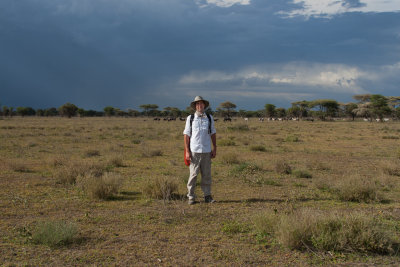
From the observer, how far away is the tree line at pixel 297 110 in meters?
71.5

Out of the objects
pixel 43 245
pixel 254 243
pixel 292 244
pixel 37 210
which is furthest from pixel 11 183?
pixel 292 244

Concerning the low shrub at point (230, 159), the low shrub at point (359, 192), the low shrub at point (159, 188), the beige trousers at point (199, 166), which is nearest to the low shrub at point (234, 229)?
the beige trousers at point (199, 166)

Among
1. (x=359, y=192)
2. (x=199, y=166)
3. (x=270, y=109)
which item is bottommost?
(x=359, y=192)

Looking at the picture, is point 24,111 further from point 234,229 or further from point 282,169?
point 234,229

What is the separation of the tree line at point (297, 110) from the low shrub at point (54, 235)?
65146 millimetres

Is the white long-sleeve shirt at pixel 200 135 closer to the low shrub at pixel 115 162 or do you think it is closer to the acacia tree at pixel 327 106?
the low shrub at pixel 115 162

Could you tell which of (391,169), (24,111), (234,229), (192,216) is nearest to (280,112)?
(24,111)

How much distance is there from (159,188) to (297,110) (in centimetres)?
9533

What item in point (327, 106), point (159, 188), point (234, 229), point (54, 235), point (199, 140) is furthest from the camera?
point (327, 106)

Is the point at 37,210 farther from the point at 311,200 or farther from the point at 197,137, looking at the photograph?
the point at 311,200

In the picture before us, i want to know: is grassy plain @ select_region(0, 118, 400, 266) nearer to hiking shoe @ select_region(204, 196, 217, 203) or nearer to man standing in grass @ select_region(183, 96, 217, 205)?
hiking shoe @ select_region(204, 196, 217, 203)

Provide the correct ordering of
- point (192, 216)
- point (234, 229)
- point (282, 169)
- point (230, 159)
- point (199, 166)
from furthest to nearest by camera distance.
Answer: point (230, 159) < point (282, 169) < point (199, 166) < point (192, 216) < point (234, 229)

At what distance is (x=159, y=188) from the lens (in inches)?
283

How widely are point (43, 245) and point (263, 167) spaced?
838cm
